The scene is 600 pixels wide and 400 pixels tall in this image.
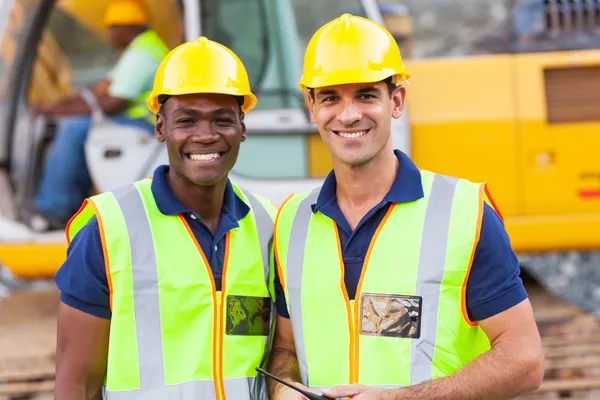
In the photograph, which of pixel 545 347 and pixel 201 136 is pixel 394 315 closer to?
pixel 201 136

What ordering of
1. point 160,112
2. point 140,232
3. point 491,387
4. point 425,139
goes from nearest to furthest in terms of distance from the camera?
point 491,387 → point 140,232 → point 160,112 → point 425,139

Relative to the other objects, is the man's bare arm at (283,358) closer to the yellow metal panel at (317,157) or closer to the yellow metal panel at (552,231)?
the yellow metal panel at (317,157)

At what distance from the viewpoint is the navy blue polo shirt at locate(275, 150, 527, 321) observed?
2512mm

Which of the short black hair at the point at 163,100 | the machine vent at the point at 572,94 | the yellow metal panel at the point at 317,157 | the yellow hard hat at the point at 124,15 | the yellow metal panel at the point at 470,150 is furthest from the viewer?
the yellow hard hat at the point at 124,15

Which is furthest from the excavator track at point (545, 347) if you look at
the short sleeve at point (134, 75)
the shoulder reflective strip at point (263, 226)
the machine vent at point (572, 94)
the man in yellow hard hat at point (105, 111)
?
the shoulder reflective strip at point (263, 226)

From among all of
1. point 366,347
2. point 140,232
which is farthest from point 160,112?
point 366,347

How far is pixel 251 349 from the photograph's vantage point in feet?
9.05

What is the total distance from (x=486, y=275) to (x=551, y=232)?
159 inches

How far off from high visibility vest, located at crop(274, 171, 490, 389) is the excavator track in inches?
115

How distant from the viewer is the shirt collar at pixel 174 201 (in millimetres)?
2773

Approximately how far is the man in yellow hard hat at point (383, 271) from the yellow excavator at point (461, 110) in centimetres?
320

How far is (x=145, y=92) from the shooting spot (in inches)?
245

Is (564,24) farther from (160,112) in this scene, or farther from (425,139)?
(160,112)

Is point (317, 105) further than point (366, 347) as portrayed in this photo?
Yes
